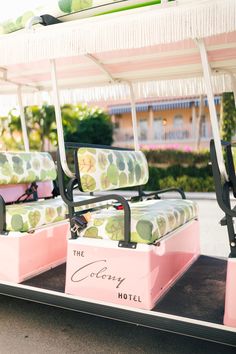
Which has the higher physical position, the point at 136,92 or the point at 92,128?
the point at 92,128

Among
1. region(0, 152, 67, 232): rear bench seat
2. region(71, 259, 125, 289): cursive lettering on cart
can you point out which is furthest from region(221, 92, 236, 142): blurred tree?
region(71, 259, 125, 289): cursive lettering on cart

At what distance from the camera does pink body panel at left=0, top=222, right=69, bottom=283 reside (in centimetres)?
284

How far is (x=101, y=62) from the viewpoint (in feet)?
11.3

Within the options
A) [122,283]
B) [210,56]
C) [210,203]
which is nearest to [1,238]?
[122,283]

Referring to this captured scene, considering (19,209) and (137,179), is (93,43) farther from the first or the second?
(137,179)

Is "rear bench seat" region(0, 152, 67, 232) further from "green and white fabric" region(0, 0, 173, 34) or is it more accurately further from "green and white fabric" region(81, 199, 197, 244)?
"green and white fabric" region(0, 0, 173, 34)

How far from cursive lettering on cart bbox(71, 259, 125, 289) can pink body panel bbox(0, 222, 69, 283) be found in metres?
0.54

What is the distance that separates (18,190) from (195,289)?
2.37 m

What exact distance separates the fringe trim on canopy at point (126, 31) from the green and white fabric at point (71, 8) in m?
0.16

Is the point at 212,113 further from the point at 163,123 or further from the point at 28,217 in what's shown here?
the point at 163,123

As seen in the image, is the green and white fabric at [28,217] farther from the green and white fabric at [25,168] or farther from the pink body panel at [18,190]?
the pink body panel at [18,190]

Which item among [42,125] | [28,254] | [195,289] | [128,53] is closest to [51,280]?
[28,254]

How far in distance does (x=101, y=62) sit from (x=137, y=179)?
122 cm

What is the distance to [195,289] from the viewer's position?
8.52 ft
